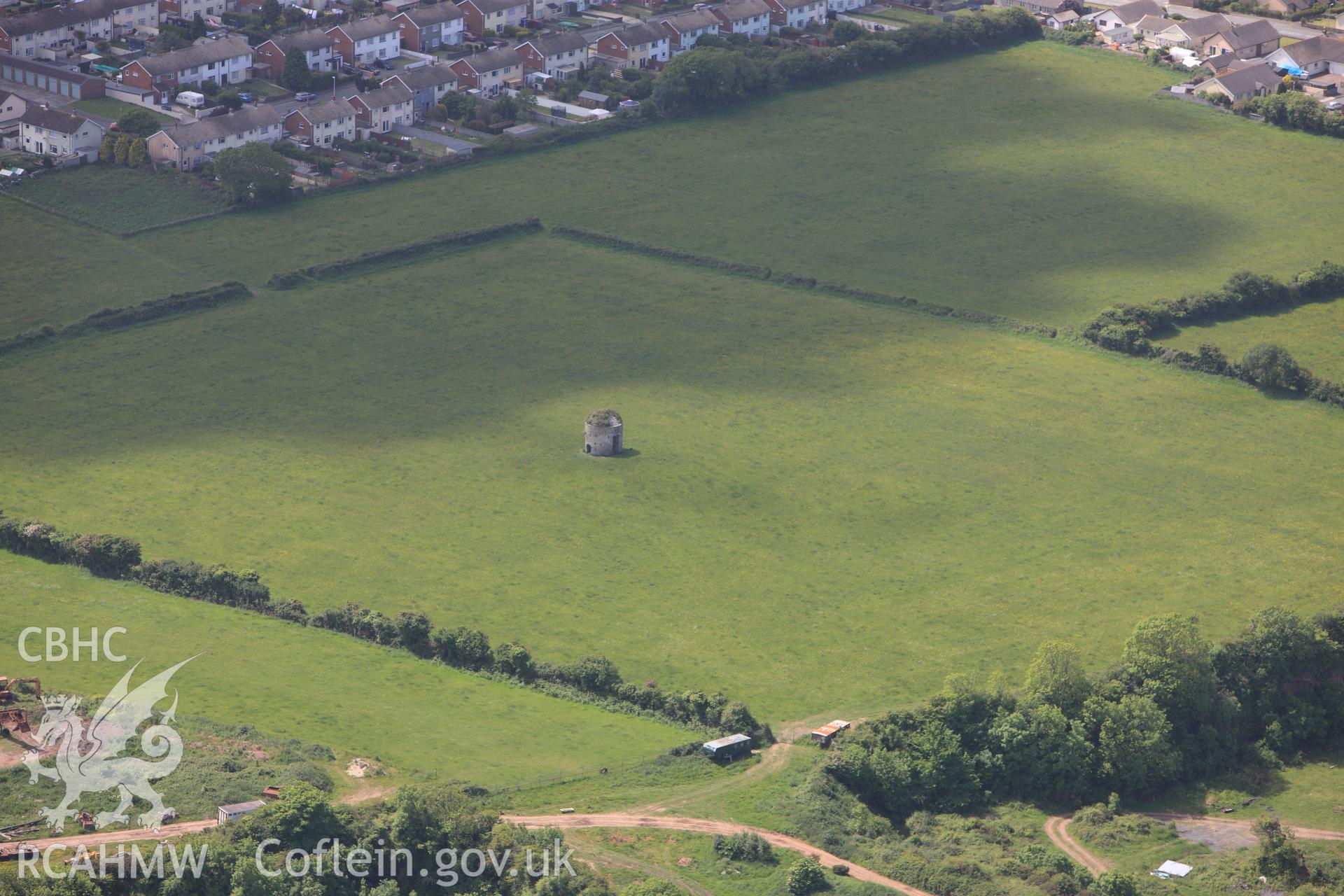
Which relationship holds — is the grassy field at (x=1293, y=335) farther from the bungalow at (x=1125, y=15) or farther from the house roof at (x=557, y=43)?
the house roof at (x=557, y=43)

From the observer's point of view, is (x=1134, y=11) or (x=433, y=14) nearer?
(x=433, y=14)

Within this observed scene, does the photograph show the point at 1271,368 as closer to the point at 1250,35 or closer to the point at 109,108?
the point at 1250,35

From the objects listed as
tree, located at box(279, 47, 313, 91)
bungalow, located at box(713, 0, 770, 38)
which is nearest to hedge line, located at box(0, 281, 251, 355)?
tree, located at box(279, 47, 313, 91)

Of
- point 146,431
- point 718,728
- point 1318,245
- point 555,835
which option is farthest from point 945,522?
point 1318,245

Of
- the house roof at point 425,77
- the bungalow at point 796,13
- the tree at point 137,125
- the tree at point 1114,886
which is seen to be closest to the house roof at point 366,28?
the house roof at point 425,77

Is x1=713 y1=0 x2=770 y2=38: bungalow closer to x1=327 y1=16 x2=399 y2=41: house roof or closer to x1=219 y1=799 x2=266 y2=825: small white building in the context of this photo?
x1=327 y1=16 x2=399 y2=41: house roof

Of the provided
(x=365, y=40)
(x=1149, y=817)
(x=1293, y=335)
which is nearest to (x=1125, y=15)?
(x=1293, y=335)
